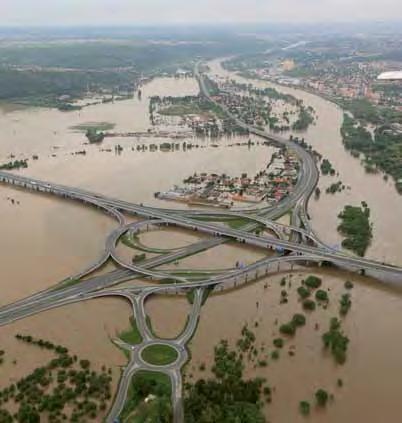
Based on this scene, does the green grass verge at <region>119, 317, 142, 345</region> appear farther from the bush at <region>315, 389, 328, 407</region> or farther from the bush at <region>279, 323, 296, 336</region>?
the bush at <region>315, 389, 328, 407</region>

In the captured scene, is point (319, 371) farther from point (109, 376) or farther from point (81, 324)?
point (81, 324)

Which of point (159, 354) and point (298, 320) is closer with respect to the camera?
point (159, 354)

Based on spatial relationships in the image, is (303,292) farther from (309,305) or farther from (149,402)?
(149,402)

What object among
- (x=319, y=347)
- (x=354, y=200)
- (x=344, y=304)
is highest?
(x=344, y=304)

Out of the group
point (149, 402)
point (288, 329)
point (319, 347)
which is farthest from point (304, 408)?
point (149, 402)

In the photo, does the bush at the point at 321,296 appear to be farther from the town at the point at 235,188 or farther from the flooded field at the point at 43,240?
the town at the point at 235,188

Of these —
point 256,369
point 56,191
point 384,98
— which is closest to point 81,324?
point 256,369

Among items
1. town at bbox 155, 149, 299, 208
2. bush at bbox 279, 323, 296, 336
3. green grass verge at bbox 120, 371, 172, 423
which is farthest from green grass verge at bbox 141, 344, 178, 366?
town at bbox 155, 149, 299, 208

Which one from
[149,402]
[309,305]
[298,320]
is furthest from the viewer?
[309,305]

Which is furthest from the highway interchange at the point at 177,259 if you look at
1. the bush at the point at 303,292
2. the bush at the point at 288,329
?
the bush at the point at 288,329
